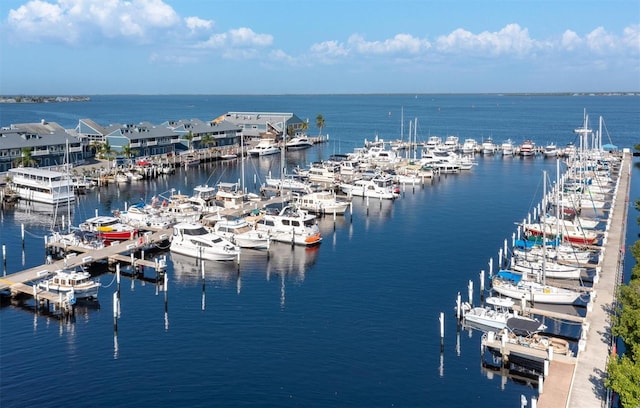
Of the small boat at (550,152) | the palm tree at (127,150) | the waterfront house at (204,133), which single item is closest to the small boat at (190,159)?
the waterfront house at (204,133)

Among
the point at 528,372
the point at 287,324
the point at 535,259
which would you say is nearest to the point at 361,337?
the point at 287,324

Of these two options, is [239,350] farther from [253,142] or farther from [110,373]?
[253,142]

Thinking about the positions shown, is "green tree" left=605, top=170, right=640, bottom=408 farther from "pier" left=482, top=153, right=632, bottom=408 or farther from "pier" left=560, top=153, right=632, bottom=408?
"pier" left=482, top=153, right=632, bottom=408

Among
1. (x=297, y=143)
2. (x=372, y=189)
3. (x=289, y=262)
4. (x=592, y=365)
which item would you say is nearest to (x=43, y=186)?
(x=289, y=262)

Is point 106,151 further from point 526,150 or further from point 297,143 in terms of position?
point 526,150

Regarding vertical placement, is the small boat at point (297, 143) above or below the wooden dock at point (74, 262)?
above

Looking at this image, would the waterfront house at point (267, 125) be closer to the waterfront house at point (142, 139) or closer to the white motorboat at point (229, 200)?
the waterfront house at point (142, 139)

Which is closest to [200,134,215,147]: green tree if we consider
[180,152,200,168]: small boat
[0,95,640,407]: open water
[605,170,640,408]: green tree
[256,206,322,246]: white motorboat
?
[180,152,200,168]: small boat
